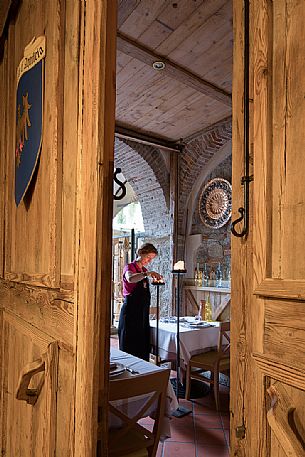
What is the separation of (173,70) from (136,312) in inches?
98.5

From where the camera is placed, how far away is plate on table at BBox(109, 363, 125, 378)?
7.28 feet

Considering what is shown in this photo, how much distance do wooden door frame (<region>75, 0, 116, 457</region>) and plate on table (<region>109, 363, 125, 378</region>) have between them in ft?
3.86

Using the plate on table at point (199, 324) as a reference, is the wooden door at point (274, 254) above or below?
above

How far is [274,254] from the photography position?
902 millimetres

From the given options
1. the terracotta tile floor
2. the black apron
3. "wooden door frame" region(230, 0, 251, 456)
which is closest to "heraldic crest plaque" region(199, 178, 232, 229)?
the black apron

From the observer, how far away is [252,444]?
0.95 meters

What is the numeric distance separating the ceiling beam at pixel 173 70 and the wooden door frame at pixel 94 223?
7.40 feet

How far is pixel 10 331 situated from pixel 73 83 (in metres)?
1.29

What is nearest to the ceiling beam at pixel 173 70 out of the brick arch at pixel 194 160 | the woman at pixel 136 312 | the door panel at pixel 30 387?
the brick arch at pixel 194 160

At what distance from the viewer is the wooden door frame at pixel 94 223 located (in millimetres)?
1032

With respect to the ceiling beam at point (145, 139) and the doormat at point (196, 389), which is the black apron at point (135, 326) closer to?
the doormat at point (196, 389)

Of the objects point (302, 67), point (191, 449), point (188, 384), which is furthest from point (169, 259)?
point (302, 67)

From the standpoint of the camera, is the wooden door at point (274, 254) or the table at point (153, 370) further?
the table at point (153, 370)

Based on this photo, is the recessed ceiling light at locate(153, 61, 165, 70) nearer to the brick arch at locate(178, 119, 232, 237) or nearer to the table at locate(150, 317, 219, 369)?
the brick arch at locate(178, 119, 232, 237)
